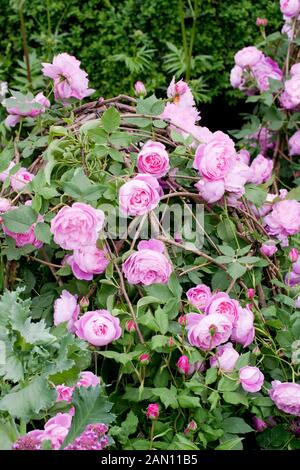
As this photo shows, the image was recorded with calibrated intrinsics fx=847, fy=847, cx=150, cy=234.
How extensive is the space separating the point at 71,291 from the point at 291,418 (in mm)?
544

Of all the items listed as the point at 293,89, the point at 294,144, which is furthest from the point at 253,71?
the point at 294,144

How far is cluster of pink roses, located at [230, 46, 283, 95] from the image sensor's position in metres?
2.92

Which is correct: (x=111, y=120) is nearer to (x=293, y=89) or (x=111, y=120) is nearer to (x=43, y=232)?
(x=43, y=232)

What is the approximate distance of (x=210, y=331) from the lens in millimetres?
1643

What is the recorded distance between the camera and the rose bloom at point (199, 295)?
5.75ft

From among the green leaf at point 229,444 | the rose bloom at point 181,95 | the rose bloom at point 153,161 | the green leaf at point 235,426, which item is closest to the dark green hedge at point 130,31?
the rose bloom at point 181,95

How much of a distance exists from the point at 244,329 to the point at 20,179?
23.7 inches

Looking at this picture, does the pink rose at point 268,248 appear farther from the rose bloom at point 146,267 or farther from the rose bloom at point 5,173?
the rose bloom at point 5,173

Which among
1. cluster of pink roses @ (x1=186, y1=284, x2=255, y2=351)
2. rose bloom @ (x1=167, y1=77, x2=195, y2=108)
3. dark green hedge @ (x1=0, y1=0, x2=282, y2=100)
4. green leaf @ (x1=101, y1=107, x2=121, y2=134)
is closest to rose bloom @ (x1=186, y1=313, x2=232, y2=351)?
cluster of pink roses @ (x1=186, y1=284, x2=255, y2=351)

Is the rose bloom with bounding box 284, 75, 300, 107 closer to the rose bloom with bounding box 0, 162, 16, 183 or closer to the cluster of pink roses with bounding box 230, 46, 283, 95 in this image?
the cluster of pink roses with bounding box 230, 46, 283, 95

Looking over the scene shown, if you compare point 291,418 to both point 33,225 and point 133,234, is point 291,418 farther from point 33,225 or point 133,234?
point 33,225

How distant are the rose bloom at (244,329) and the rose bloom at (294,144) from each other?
1.29m

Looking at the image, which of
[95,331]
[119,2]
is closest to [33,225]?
[95,331]

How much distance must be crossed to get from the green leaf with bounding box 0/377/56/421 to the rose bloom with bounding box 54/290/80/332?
0.38m
